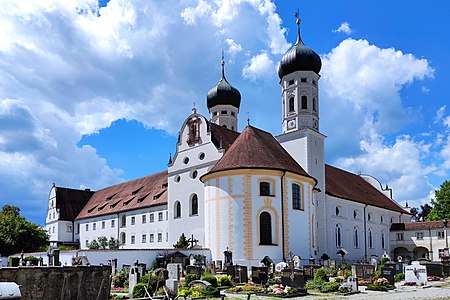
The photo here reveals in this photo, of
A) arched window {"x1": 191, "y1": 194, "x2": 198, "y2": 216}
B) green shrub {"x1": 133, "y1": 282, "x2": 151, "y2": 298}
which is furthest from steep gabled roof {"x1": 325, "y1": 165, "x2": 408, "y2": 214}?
green shrub {"x1": 133, "y1": 282, "x2": 151, "y2": 298}

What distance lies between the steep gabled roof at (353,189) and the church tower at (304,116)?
354 cm

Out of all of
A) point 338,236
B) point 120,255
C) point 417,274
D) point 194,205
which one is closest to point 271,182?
point 194,205

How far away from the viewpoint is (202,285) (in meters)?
21.6

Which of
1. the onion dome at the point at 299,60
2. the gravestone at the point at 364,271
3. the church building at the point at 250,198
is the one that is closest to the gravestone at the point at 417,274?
the gravestone at the point at 364,271

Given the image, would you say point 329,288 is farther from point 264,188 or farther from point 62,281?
point 264,188

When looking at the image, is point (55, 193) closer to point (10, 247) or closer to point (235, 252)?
point (10, 247)

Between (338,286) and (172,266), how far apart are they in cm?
750

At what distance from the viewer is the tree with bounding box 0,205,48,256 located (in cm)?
4725

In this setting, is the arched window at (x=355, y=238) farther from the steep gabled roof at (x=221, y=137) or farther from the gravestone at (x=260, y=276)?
the gravestone at (x=260, y=276)

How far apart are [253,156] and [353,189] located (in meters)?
24.1

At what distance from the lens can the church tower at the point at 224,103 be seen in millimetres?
56875

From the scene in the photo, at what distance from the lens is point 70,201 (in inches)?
2657

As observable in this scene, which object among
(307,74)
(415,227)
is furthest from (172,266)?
(415,227)

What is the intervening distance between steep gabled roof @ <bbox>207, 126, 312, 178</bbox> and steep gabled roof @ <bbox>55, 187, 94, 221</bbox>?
112ft
